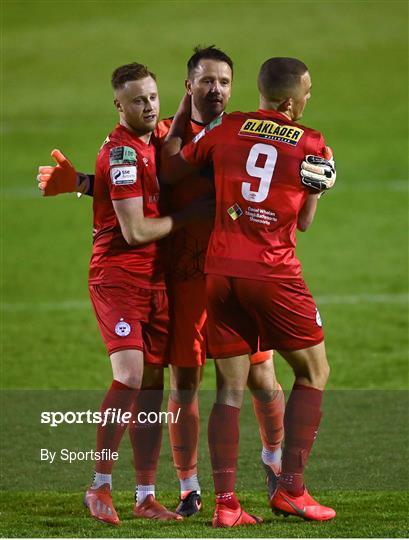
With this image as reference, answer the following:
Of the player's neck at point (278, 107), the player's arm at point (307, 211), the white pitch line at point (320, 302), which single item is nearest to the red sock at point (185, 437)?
the player's arm at point (307, 211)

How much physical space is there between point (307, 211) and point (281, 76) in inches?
27.2

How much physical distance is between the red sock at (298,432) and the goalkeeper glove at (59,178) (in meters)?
1.60

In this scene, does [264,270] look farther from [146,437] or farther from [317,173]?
[146,437]

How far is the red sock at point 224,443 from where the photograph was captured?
6.58 meters

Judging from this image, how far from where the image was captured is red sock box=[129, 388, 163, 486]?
6.98 meters

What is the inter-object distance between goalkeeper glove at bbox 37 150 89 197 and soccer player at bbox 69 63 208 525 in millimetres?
133

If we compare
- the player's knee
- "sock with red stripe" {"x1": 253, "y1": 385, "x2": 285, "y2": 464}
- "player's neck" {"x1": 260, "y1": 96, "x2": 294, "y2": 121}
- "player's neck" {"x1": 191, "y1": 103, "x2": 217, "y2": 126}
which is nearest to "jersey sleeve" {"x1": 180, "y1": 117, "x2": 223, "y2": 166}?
"player's neck" {"x1": 260, "y1": 96, "x2": 294, "y2": 121}

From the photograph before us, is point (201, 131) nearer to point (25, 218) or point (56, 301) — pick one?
point (56, 301)

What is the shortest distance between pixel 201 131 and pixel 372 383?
14.6 feet

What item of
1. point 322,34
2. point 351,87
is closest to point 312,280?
point 351,87

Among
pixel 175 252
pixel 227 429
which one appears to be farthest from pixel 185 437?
pixel 175 252

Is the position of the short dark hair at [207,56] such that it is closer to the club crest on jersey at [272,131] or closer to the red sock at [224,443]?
the club crest on jersey at [272,131]

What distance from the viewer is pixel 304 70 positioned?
662 centimetres

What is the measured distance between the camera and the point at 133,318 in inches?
272
